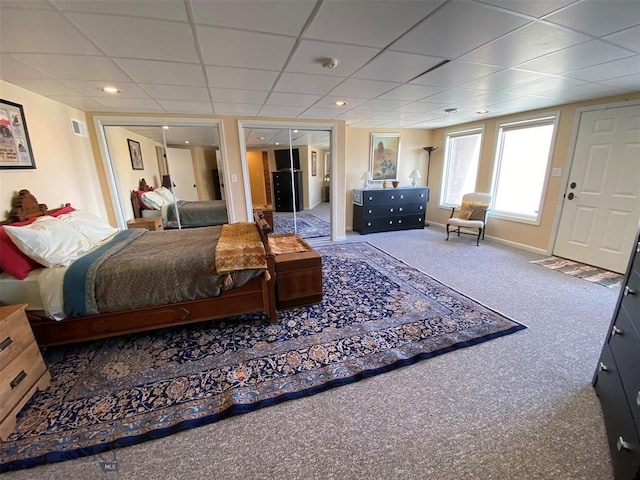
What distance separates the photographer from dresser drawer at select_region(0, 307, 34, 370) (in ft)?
4.66

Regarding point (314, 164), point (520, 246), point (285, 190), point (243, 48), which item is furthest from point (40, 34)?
point (314, 164)

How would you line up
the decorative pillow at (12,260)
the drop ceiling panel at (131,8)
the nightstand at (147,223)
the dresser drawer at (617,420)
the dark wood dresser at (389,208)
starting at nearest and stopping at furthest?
the dresser drawer at (617,420) → the drop ceiling panel at (131,8) → the decorative pillow at (12,260) → the nightstand at (147,223) → the dark wood dresser at (389,208)

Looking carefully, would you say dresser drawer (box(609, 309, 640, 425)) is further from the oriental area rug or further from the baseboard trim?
the baseboard trim

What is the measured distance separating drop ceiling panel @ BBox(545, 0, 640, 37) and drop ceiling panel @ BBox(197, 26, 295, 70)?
1578 mm

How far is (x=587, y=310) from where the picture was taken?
251cm

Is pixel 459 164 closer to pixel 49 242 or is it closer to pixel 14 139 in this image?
pixel 49 242

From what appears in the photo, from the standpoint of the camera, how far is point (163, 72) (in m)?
2.18

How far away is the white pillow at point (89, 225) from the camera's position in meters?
2.36

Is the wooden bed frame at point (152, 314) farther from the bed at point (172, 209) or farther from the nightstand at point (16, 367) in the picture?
the bed at point (172, 209)

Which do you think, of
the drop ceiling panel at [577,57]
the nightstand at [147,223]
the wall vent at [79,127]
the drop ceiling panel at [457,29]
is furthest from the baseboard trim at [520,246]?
the wall vent at [79,127]

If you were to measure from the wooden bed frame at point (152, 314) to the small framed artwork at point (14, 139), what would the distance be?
0.92 ft

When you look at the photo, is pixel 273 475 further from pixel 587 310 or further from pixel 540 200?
pixel 540 200

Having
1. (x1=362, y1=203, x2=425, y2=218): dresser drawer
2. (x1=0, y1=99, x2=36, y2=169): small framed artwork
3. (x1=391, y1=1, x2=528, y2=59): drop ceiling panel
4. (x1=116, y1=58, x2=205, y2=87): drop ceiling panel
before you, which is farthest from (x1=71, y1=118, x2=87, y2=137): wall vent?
(x1=362, y1=203, x2=425, y2=218): dresser drawer

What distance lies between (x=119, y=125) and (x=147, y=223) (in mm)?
1419
